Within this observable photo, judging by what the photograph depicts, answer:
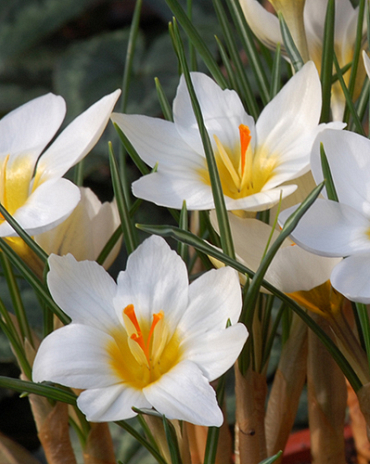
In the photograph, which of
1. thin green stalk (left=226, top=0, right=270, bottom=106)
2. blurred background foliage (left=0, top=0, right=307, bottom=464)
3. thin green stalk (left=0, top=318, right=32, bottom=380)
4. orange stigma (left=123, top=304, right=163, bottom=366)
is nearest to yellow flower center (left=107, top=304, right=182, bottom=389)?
orange stigma (left=123, top=304, right=163, bottom=366)

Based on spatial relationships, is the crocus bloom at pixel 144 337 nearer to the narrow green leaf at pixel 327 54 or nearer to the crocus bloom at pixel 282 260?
the crocus bloom at pixel 282 260

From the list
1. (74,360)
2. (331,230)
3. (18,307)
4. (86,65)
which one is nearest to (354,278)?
(331,230)

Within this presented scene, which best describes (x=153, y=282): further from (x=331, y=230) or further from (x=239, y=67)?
(x=239, y=67)

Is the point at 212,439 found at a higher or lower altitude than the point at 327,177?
lower

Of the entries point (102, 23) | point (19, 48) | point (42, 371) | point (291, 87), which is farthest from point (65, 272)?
point (102, 23)

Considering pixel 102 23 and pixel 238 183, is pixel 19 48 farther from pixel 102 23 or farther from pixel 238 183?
pixel 238 183

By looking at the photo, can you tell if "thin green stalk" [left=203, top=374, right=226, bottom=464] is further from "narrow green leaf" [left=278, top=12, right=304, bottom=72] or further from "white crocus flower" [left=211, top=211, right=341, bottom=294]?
"narrow green leaf" [left=278, top=12, right=304, bottom=72]

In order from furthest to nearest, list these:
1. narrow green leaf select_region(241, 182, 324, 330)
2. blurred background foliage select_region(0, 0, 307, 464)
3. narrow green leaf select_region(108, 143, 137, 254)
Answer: blurred background foliage select_region(0, 0, 307, 464) < narrow green leaf select_region(108, 143, 137, 254) < narrow green leaf select_region(241, 182, 324, 330)
